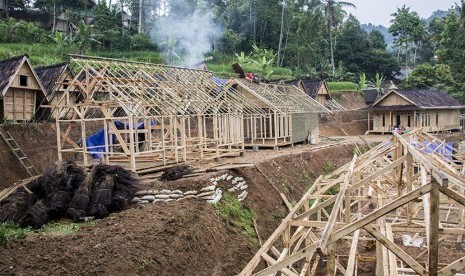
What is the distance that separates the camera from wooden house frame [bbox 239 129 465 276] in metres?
5.91

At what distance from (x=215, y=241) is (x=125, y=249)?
2971 millimetres

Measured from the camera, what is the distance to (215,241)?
38.7 feet

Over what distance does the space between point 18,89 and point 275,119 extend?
12.7 m

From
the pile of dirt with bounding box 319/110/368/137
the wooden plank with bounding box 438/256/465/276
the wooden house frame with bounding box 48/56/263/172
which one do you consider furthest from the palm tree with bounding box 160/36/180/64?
the wooden plank with bounding box 438/256/465/276

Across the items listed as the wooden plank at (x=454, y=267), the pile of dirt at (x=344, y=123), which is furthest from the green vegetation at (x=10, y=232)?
the pile of dirt at (x=344, y=123)

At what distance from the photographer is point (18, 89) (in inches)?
755

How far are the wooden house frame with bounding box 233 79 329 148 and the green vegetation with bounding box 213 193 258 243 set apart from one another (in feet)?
34.4

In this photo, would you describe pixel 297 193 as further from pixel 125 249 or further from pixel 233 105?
pixel 125 249

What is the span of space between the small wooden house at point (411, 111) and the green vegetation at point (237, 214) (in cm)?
2533

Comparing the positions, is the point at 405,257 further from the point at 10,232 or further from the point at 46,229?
the point at 10,232

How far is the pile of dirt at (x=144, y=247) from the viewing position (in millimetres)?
8789

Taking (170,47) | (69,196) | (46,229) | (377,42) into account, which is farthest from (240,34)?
(46,229)

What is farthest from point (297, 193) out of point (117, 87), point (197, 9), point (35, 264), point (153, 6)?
point (153, 6)

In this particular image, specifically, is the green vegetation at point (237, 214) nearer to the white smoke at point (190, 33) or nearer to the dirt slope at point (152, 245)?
the dirt slope at point (152, 245)
